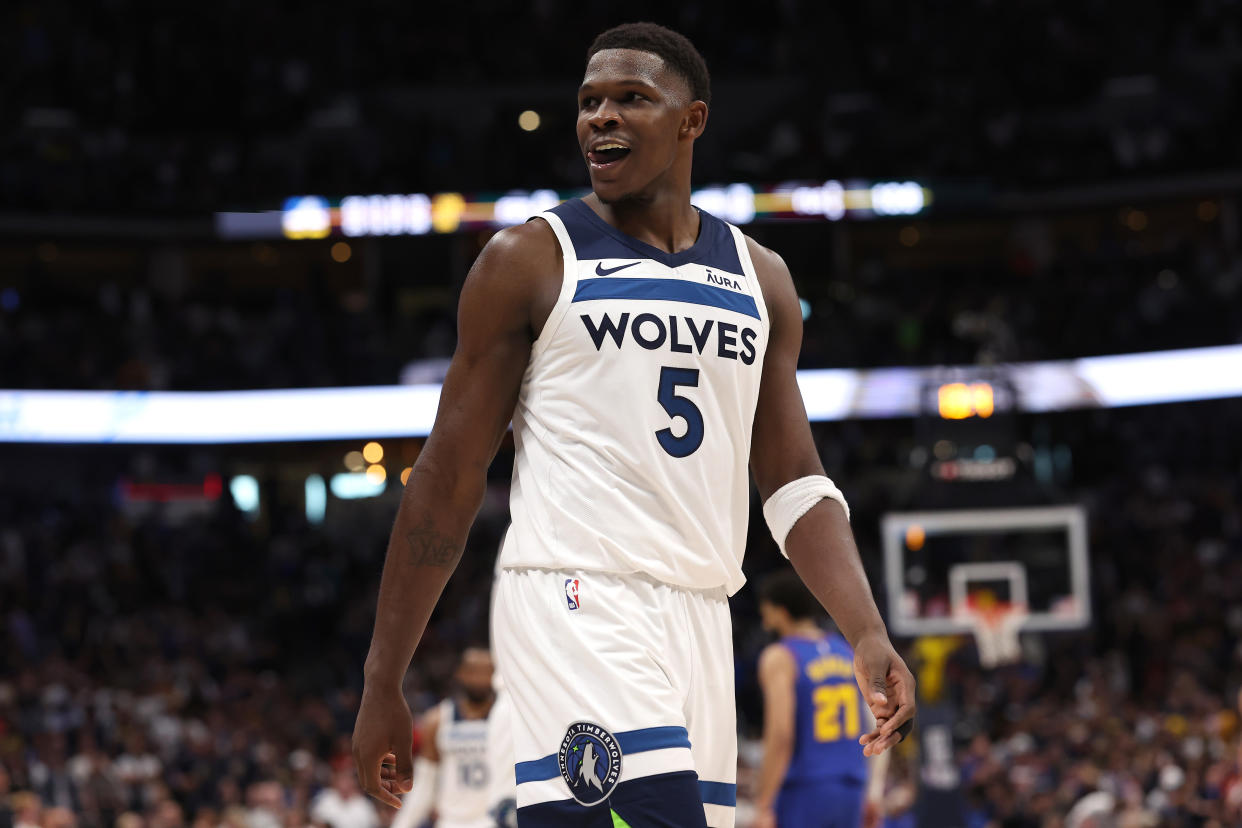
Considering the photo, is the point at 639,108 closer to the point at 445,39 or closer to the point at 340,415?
the point at 340,415

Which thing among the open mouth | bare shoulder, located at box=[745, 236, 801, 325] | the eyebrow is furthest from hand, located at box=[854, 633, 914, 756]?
the eyebrow

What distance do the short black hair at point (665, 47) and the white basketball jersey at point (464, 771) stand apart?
4.97 metres

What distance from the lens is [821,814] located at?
685 cm

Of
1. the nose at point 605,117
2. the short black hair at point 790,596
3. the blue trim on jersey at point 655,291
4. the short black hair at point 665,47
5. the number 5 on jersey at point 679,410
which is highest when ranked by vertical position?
the short black hair at point 665,47

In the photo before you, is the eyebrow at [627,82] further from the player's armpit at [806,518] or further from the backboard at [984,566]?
the backboard at [984,566]

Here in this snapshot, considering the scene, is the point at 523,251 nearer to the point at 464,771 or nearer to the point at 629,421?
the point at 629,421

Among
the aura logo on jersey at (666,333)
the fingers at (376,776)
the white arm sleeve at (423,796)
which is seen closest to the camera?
the fingers at (376,776)

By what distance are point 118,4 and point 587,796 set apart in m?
28.8

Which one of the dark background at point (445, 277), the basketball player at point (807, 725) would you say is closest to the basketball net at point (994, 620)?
the dark background at point (445, 277)

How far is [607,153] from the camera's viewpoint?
3.27 m

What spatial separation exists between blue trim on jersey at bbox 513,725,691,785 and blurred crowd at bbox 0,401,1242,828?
9.47m

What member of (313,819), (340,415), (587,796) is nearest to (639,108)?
(587,796)

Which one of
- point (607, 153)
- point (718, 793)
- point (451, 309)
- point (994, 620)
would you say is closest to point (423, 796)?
point (718, 793)

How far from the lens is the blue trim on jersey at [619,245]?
325 centimetres
